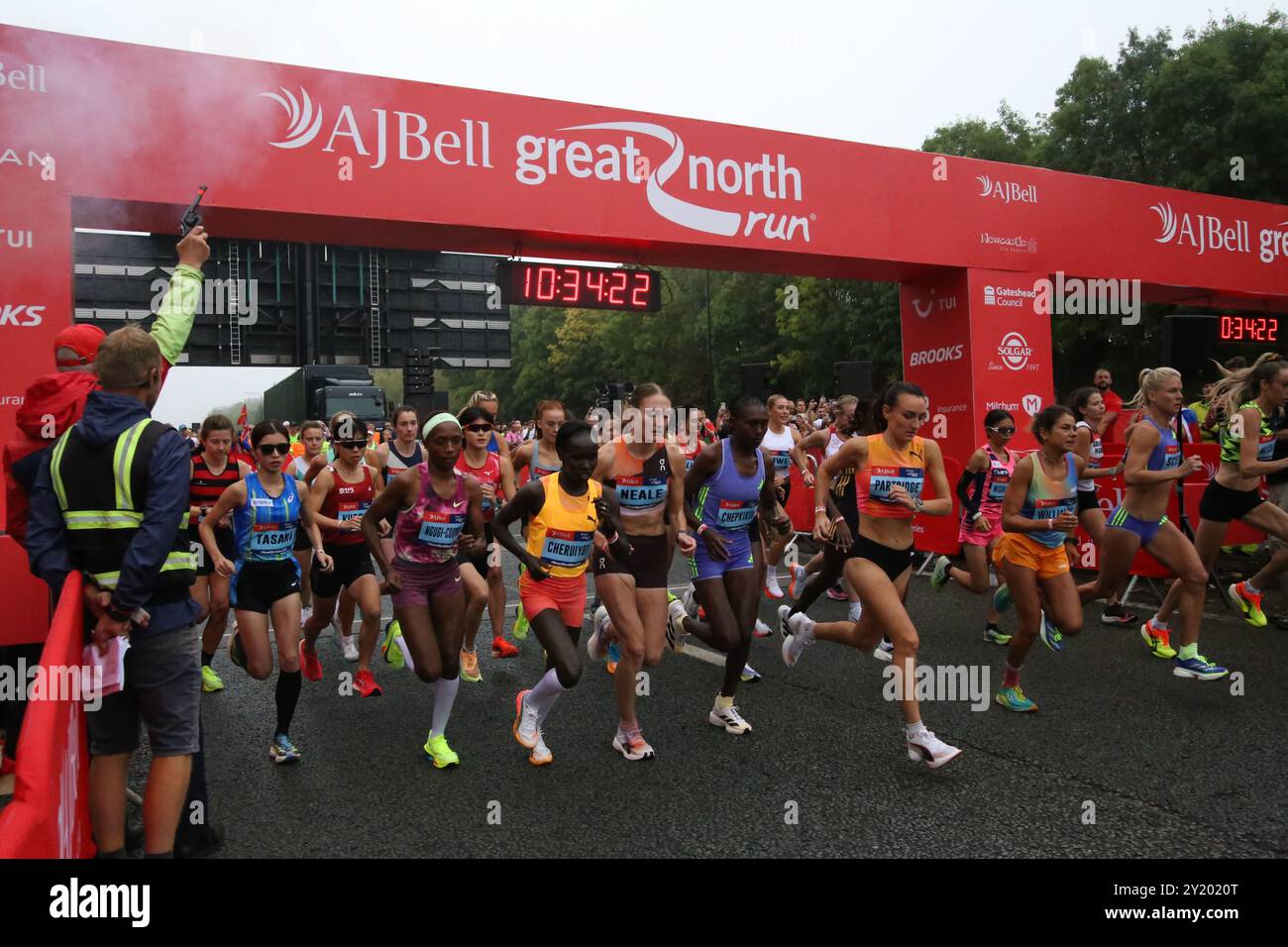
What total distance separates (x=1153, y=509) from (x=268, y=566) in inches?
236

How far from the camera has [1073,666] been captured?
21.9 feet

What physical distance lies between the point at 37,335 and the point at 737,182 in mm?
7432

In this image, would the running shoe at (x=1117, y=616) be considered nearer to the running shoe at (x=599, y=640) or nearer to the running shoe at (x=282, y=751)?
the running shoe at (x=599, y=640)

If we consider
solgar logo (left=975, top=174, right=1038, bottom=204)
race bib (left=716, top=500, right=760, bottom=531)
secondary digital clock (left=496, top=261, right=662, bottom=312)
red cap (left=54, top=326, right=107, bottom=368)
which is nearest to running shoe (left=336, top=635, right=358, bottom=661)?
race bib (left=716, top=500, right=760, bottom=531)

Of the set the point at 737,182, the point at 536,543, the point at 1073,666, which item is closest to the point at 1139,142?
the point at 737,182

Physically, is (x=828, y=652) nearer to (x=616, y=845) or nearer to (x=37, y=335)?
(x=616, y=845)

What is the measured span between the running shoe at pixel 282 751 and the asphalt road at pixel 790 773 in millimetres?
60

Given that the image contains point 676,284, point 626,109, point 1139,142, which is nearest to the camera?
point 626,109

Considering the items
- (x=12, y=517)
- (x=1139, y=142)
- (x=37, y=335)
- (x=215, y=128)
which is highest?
(x=1139, y=142)

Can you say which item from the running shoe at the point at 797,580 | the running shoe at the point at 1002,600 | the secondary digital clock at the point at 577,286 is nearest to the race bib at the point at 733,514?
the running shoe at the point at 1002,600

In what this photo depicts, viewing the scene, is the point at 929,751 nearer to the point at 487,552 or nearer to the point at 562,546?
the point at 562,546

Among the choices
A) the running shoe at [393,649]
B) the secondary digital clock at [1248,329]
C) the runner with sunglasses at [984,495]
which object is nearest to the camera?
the running shoe at [393,649]

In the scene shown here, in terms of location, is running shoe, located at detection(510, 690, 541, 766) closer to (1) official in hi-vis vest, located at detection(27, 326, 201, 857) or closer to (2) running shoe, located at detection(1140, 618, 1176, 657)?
(1) official in hi-vis vest, located at detection(27, 326, 201, 857)

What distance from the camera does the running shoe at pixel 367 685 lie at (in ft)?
21.2
